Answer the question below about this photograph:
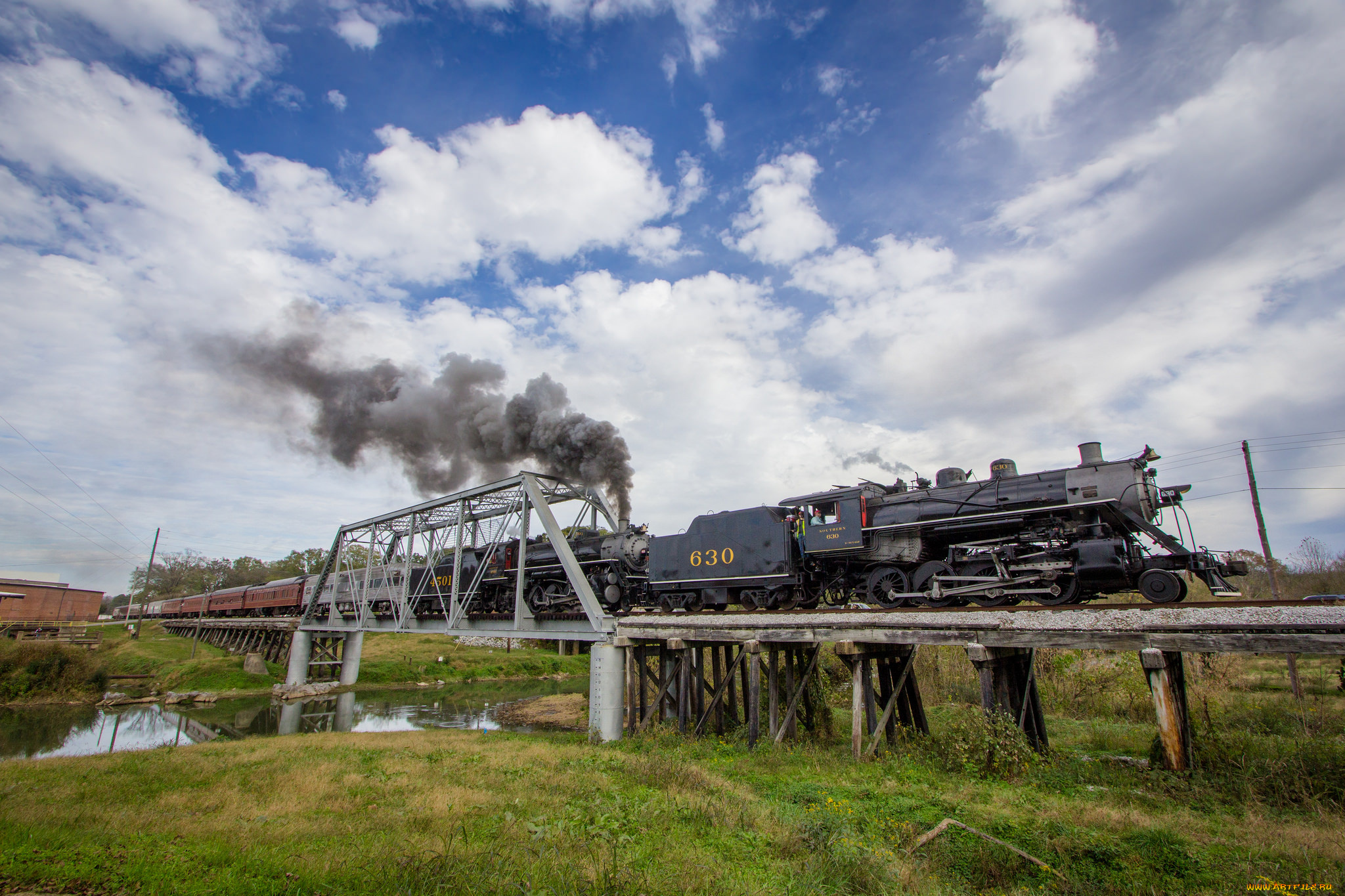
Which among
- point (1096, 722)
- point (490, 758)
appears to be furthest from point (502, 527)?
point (1096, 722)

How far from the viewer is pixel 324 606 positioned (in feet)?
120

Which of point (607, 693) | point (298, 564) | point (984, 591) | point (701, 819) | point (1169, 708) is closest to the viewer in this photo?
point (701, 819)

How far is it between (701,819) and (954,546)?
25.3 feet

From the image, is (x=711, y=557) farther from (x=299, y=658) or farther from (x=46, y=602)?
(x=46, y=602)

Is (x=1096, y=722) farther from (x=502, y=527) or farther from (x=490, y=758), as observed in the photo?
(x=502, y=527)

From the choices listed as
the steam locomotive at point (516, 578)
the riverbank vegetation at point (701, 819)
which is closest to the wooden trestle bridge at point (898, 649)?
the riverbank vegetation at point (701, 819)

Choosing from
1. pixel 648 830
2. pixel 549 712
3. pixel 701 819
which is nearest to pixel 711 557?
pixel 701 819

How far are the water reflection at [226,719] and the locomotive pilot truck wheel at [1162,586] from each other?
67.4 ft

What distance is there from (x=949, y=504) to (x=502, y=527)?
1445 cm

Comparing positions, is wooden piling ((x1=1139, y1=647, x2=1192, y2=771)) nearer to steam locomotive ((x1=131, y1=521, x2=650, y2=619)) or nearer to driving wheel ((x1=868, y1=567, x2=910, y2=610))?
driving wheel ((x1=868, y1=567, x2=910, y2=610))

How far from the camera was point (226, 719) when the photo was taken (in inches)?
1082

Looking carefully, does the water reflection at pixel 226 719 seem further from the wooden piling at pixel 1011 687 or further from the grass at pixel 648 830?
the wooden piling at pixel 1011 687

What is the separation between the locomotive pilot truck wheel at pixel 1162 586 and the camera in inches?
401

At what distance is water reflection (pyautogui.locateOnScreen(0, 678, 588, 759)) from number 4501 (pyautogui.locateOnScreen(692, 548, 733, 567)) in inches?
463
